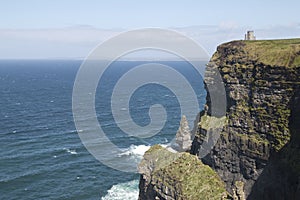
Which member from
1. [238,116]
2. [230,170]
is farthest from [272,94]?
[230,170]

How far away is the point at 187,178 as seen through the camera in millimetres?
38969

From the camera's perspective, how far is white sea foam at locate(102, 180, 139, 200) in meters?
65.4

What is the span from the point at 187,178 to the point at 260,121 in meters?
12.3

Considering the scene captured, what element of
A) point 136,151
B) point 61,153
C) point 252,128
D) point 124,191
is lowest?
point 124,191

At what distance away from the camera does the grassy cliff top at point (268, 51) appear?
43.7 m

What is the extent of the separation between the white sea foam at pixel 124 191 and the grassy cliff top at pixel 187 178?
23478 mm

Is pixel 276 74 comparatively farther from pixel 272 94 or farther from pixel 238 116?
pixel 238 116

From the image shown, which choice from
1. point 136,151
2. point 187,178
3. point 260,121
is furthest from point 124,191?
point 260,121

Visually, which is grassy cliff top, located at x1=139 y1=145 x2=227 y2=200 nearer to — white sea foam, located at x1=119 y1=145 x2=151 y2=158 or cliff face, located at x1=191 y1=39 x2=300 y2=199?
cliff face, located at x1=191 y1=39 x2=300 y2=199

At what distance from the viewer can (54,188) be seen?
71.4 meters

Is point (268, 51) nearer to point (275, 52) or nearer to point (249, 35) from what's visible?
point (275, 52)

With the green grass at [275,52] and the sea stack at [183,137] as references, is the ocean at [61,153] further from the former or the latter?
the green grass at [275,52]

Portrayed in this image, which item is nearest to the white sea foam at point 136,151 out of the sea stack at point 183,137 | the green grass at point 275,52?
→ the sea stack at point 183,137

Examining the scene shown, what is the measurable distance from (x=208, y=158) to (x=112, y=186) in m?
28.2
